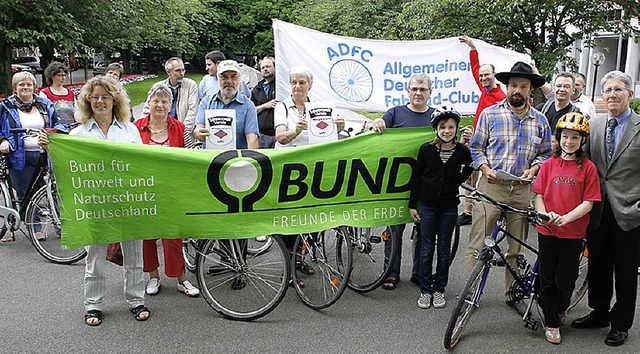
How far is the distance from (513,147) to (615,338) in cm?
165

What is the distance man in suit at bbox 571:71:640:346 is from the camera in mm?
3877

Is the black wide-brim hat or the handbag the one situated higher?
the black wide-brim hat

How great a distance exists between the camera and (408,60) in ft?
24.7

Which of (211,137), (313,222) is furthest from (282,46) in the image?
(313,222)

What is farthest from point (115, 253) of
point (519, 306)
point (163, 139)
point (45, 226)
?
point (519, 306)

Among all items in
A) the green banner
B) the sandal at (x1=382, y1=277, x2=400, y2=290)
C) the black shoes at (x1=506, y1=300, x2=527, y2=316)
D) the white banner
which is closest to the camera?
the green banner

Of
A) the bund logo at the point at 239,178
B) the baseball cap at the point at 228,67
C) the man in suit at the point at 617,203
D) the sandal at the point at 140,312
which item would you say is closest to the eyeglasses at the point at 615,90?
the man in suit at the point at 617,203

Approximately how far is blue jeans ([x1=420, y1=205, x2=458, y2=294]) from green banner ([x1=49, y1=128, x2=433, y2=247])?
282mm

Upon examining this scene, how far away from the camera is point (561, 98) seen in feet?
19.3

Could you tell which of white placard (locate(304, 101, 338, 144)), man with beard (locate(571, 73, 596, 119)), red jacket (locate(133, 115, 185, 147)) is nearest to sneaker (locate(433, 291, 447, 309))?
white placard (locate(304, 101, 338, 144))

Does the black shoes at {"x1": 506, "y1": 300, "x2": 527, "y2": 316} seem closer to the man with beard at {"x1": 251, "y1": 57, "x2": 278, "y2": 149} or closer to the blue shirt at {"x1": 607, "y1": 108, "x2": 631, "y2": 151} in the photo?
the blue shirt at {"x1": 607, "y1": 108, "x2": 631, "y2": 151}

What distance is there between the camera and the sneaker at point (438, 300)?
468 centimetres

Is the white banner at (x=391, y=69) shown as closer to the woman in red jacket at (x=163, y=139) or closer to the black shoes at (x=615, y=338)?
the woman in red jacket at (x=163, y=139)

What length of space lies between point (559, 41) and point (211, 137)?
1287 centimetres
